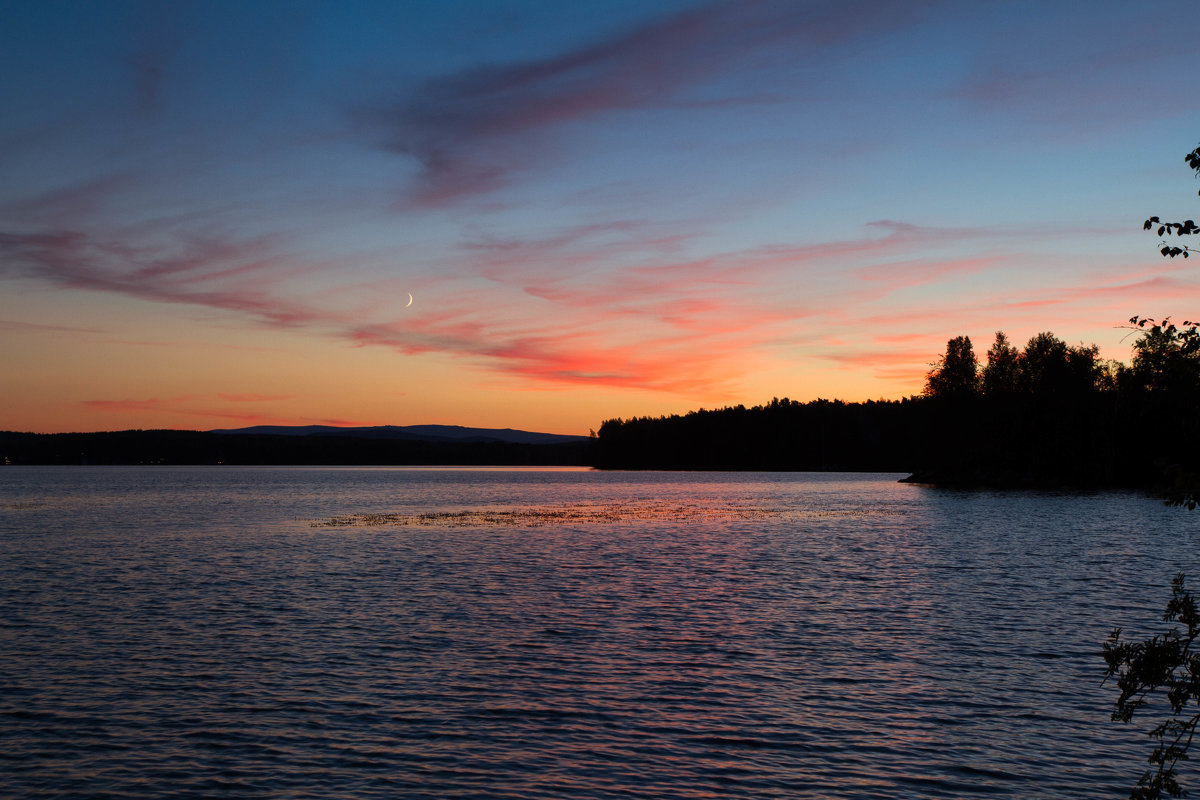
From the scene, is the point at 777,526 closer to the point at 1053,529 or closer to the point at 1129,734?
the point at 1053,529

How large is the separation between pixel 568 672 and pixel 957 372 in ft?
537

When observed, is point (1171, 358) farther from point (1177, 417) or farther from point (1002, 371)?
point (1002, 371)

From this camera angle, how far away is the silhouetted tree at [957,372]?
561 feet

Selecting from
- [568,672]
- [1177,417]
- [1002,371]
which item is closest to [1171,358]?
[1177,417]

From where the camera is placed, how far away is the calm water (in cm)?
1666

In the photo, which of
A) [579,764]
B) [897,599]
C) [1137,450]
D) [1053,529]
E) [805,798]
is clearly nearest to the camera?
[805,798]

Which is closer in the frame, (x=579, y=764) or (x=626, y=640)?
(x=579, y=764)

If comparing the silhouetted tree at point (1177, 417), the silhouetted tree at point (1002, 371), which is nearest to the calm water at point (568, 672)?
the silhouetted tree at point (1177, 417)

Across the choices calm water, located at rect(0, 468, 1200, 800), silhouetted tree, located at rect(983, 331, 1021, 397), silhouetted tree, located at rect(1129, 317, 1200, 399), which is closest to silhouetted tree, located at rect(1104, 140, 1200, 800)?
silhouetted tree, located at rect(1129, 317, 1200, 399)

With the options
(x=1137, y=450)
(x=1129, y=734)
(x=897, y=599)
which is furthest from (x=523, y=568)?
(x=1137, y=450)

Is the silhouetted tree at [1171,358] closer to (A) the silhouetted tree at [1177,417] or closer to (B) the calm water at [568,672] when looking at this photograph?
(A) the silhouetted tree at [1177,417]

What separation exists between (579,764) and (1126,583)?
1386 inches

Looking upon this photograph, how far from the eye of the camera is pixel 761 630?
30.3 metres

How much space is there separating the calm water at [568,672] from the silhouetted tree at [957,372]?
118m
